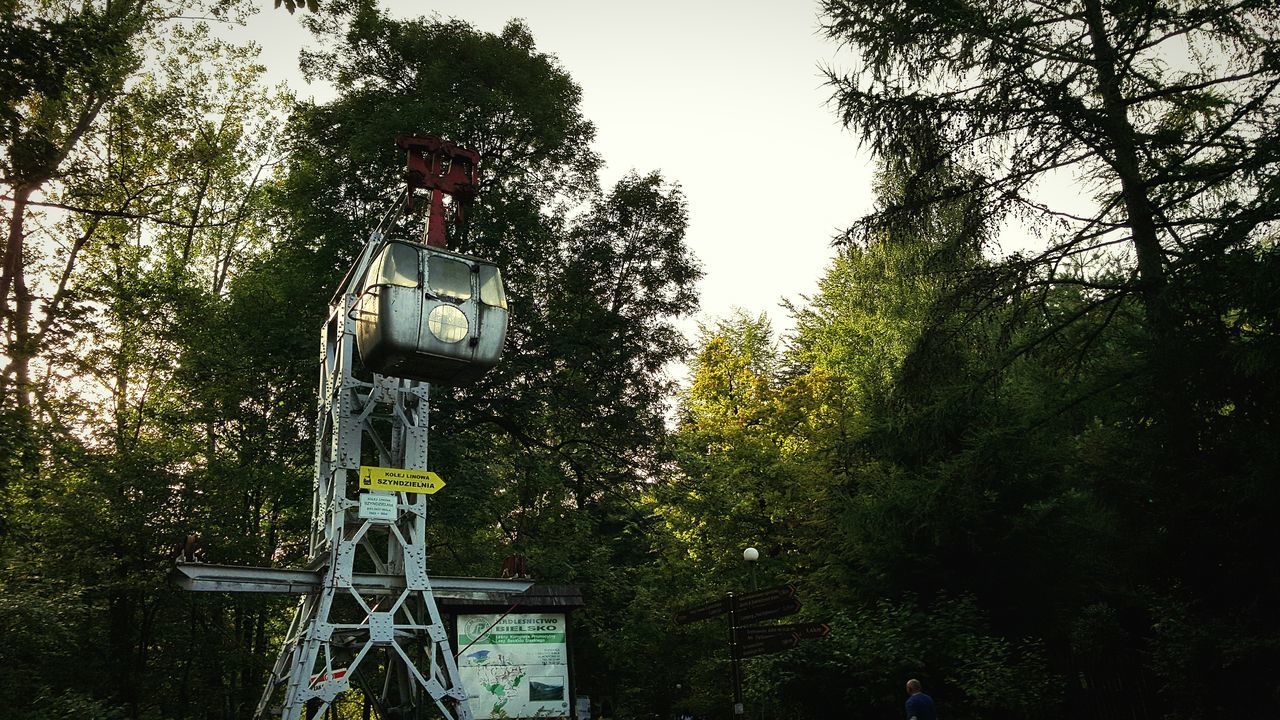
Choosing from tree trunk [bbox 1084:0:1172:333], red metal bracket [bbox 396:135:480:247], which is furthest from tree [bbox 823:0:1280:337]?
red metal bracket [bbox 396:135:480:247]

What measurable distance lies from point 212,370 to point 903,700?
13.1 meters

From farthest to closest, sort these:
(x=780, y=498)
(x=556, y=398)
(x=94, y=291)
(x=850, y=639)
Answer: (x=780, y=498) < (x=556, y=398) < (x=850, y=639) < (x=94, y=291)

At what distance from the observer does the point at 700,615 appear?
1015cm

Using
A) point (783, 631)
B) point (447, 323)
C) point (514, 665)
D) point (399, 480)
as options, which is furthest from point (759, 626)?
point (447, 323)

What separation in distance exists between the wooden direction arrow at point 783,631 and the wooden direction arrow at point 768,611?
12 centimetres

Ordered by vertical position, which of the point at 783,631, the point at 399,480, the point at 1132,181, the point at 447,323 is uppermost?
the point at 1132,181

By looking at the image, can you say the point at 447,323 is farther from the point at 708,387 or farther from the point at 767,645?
the point at 708,387

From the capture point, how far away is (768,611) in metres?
9.70

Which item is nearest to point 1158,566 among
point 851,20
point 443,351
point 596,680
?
point 851,20

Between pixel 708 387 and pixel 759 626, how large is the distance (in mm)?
13991

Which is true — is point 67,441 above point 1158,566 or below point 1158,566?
above

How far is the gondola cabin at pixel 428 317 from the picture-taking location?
26.3ft

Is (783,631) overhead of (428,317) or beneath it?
beneath

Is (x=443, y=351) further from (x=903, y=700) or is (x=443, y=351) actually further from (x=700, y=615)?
(x=903, y=700)
